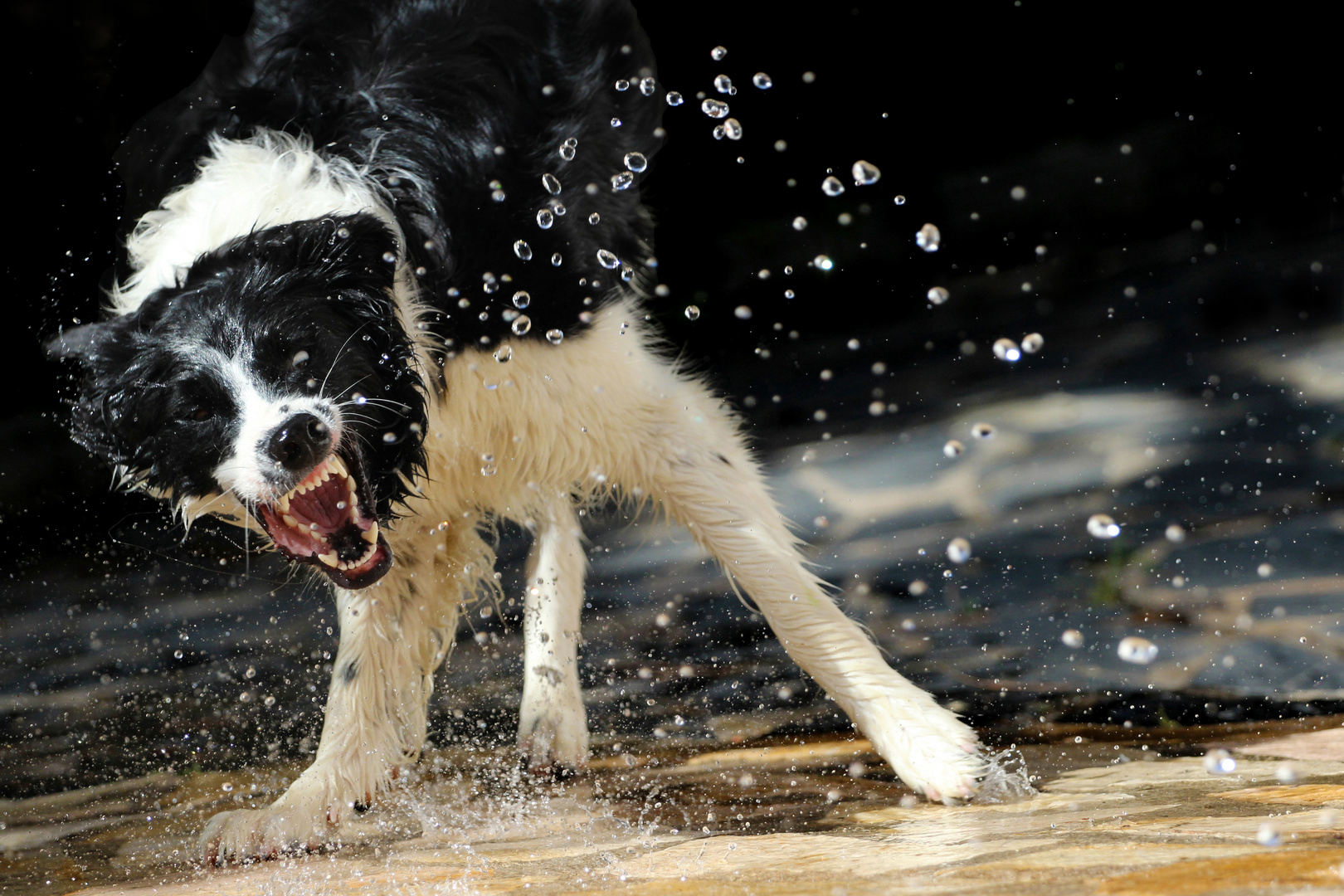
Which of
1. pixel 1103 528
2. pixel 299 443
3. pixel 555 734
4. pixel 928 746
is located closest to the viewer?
pixel 299 443

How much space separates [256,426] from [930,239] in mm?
3711

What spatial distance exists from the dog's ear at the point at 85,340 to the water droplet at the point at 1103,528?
2.88 m

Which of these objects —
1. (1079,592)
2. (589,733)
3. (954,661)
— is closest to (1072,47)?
(1079,592)

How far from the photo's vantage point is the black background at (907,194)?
15.2 feet

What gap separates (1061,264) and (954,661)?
8.39ft

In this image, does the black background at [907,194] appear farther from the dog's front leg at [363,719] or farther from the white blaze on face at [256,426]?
the white blaze on face at [256,426]

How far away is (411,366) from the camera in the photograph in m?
2.23

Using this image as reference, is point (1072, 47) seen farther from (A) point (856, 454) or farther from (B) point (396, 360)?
(B) point (396, 360)

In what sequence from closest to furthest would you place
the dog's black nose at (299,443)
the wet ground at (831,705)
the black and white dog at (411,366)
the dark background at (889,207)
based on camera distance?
the wet ground at (831,705) → the dog's black nose at (299,443) → the black and white dog at (411,366) → the dark background at (889,207)

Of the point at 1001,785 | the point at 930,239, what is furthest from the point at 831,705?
the point at 930,239

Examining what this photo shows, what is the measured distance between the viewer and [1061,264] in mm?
5023

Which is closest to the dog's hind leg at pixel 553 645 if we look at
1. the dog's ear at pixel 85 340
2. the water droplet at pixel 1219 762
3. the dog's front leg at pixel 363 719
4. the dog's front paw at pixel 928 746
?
the dog's front leg at pixel 363 719

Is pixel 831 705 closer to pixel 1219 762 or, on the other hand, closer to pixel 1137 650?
pixel 1137 650

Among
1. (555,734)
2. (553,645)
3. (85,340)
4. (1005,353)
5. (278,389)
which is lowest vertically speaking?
(555,734)
